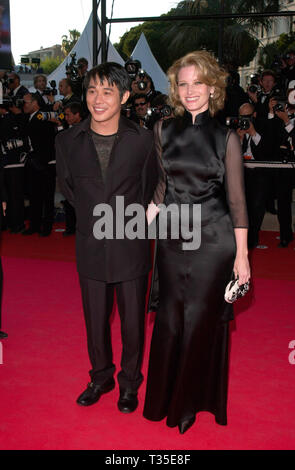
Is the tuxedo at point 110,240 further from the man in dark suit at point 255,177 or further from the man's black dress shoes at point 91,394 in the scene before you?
the man in dark suit at point 255,177

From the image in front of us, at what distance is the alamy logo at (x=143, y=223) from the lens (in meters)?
2.62

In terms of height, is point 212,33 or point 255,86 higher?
point 212,33

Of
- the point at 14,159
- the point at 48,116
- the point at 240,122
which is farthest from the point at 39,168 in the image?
the point at 240,122

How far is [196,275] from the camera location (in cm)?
267

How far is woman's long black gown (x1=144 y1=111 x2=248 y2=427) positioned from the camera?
2543mm

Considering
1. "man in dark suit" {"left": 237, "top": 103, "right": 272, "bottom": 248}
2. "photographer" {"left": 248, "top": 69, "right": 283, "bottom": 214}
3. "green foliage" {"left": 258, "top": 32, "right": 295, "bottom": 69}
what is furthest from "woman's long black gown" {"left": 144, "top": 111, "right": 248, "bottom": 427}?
"green foliage" {"left": 258, "top": 32, "right": 295, "bottom": 69}

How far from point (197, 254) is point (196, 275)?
0.11 metres

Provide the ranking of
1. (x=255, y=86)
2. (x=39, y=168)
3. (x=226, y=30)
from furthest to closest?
(x=226, y=30) < (x=255, y=86) < (x=39, y=168)

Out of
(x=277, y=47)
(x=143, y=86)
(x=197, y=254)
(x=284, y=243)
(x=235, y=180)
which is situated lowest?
(x=284, y=243)

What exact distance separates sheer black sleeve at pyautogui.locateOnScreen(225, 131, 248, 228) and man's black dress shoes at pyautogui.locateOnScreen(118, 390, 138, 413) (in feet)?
3.82

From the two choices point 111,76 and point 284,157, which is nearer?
point 111,76

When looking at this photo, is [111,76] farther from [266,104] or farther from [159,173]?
[266,104]

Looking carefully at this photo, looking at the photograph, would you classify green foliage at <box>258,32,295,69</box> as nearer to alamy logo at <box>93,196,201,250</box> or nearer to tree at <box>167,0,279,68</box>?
tree at <box>167,0,279,68</box>

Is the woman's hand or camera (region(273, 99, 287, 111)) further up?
camera (region(273, 99, 287, 111))
